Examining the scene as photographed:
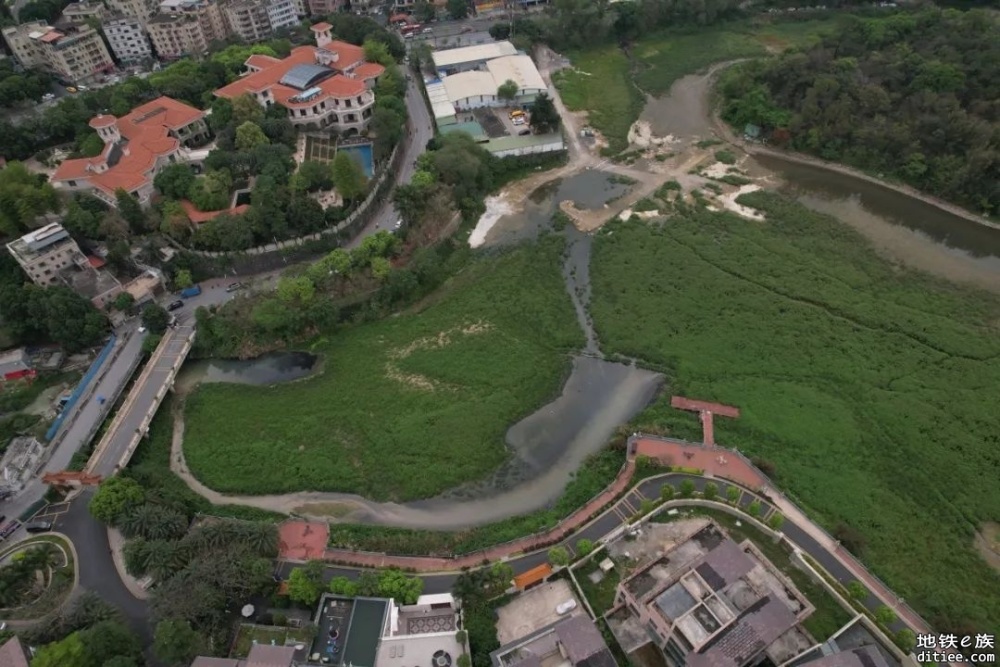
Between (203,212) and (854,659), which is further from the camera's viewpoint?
(203,212)

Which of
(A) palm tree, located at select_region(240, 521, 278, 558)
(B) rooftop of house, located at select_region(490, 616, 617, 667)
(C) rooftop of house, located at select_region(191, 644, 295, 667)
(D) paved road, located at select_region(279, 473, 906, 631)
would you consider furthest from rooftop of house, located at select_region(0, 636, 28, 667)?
(B) rooftop of house, located at select_region(490, 616, 617, 667)

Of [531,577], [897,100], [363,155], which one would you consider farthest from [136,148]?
[897,100]

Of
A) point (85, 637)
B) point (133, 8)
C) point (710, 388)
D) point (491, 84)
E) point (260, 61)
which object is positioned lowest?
point (710, 388)

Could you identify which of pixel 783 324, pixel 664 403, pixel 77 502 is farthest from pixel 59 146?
pixel 783 324

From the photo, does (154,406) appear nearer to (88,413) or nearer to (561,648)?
(88,413)

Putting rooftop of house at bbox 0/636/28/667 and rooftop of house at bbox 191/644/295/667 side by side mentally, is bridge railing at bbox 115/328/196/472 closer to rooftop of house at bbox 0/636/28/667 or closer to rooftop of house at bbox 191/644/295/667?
rooftop of house at bbox 0/636/28/667

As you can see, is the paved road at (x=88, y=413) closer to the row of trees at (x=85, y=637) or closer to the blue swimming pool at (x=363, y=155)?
the row of trees at (x=85, y=637)

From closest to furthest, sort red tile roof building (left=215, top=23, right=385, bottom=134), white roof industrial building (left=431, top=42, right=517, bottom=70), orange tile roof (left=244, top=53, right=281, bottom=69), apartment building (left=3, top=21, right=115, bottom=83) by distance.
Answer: red tile roof building (left=215, top=23, right=385, bottom=134) → orange tile roof (left=244, top=53, right=281, bottom=69) → apartment building (left=3, top=21, right=115, bottom=83) → white roof industrial building (left=431, top=42, right=517, bottom=70)

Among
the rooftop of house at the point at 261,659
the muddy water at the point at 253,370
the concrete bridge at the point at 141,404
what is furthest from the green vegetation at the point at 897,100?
the rooftop of house at the point at 261,659
